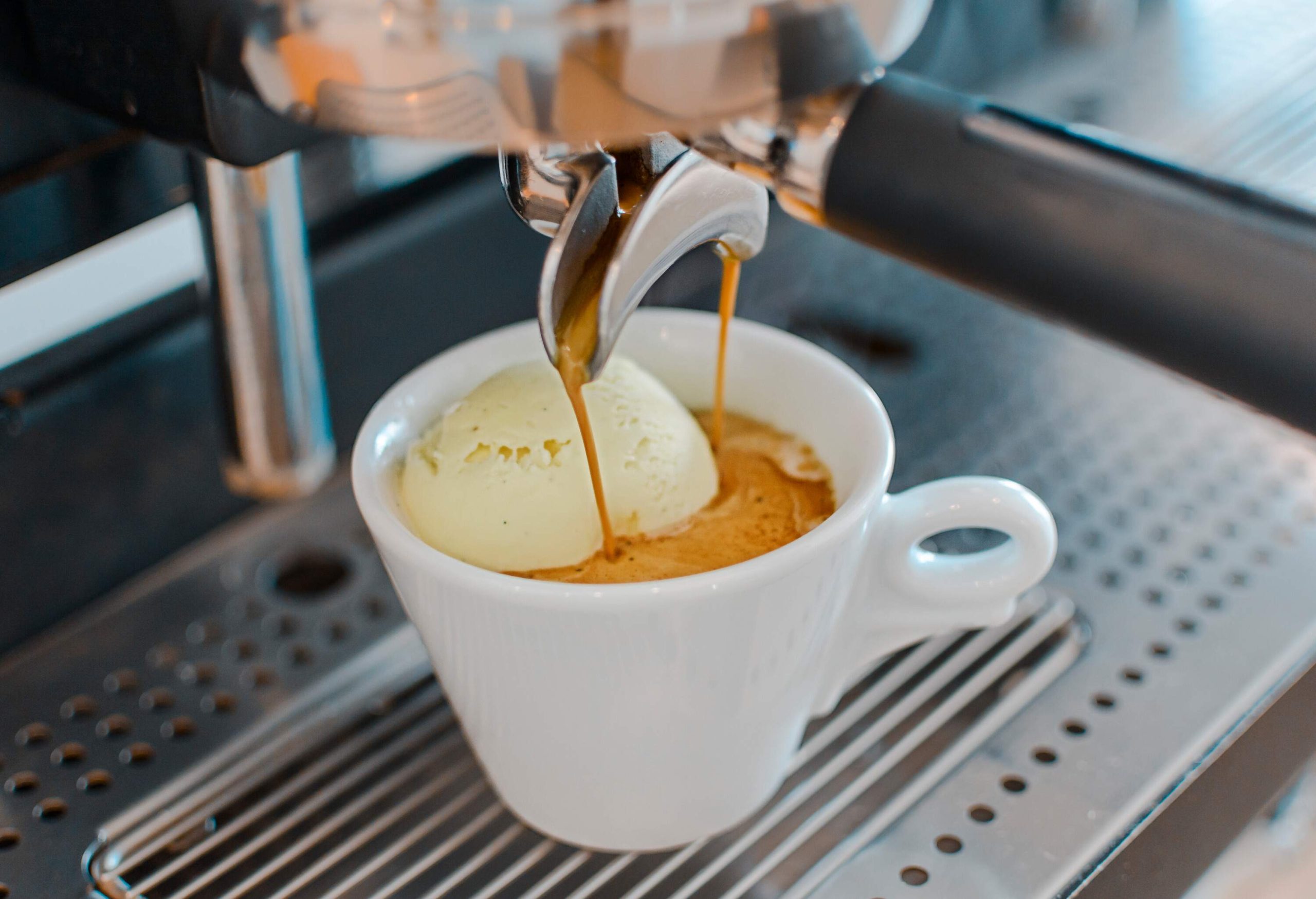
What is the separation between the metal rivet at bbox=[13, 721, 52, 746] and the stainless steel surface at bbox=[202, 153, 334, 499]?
88 millimetres

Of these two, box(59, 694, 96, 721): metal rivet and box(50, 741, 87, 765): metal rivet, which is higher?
box(50, 741, 87, 765): metal rivet

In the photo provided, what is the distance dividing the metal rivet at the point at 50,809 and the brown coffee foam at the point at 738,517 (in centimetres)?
14

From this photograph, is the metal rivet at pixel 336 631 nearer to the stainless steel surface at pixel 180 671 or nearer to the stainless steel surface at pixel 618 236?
the stainless steel surface at pixel 180 671

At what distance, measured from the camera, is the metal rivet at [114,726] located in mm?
395

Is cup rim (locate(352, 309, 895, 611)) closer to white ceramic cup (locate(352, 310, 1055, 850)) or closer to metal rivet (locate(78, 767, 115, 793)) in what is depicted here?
white ceramic cup (locate(352, 310, 1055, 850))

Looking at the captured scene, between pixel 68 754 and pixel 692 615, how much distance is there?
19 centimetres

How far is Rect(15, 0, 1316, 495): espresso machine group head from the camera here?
0.72 ft

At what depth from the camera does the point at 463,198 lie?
0.50 meters

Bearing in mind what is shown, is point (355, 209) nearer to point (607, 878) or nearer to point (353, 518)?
point (353, 518)

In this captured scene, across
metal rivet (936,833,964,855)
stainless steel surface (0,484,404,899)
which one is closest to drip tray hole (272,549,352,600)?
stainless steel surface (0,484,404,899)

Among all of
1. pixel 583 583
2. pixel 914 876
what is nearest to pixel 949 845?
pixel 914 876

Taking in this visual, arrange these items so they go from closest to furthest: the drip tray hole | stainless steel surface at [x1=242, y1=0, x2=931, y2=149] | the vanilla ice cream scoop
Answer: stainless steel surface at [x1=242, y1=0, x2=931, y2=149] < the vanilla ice cream scoop < the drip tray hole

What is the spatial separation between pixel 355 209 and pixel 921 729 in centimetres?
25

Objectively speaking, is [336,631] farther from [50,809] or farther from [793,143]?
[793,143]
